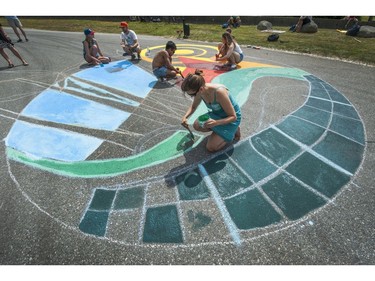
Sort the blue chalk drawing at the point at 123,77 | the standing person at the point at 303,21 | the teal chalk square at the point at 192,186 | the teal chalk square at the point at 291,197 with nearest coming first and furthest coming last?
the teal chalk square at the point at 291,197 < the teal chalk square at the point at 192,186 < the blue chalk drawing at the point at 123,77 < the standing person at the point at 303,21

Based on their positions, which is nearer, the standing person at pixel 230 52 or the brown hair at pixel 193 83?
the brown hair at pixel 193 83

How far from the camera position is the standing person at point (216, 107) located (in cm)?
329

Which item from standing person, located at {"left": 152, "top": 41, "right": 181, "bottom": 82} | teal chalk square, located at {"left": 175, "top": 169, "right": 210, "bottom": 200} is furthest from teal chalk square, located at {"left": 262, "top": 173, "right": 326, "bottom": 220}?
standing person, located at {"left": 152, "top": 41, "right": 181, "bottom": 82}

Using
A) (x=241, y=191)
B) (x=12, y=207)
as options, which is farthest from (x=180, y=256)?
(x=12, y=207)

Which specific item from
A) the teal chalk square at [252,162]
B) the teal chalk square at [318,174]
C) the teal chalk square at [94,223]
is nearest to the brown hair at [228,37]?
the teal chalk square at [252,162]

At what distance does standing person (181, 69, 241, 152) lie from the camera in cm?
329

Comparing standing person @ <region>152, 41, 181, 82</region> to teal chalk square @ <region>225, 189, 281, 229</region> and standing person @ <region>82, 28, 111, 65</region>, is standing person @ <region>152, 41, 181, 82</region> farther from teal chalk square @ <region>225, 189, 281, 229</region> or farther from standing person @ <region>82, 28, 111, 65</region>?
teal chalk square @ <region>225, 189, 281, 229</region>

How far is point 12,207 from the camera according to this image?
123 inches

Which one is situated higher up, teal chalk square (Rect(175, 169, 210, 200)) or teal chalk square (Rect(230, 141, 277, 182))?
teal chalk square (Rect(230, 141, 277, 182))

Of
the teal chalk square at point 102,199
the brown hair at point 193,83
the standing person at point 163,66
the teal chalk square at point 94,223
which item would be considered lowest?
the teal chalk square at point 94,223

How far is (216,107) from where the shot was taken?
3660 millimetres

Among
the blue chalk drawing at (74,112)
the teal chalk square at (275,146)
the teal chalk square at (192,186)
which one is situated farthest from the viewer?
the blue chalk drawing at (74,112)

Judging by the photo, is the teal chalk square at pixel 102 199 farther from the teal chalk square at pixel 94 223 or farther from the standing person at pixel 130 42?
the standing person at pixel 130 42

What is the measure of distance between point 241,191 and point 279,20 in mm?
21594
